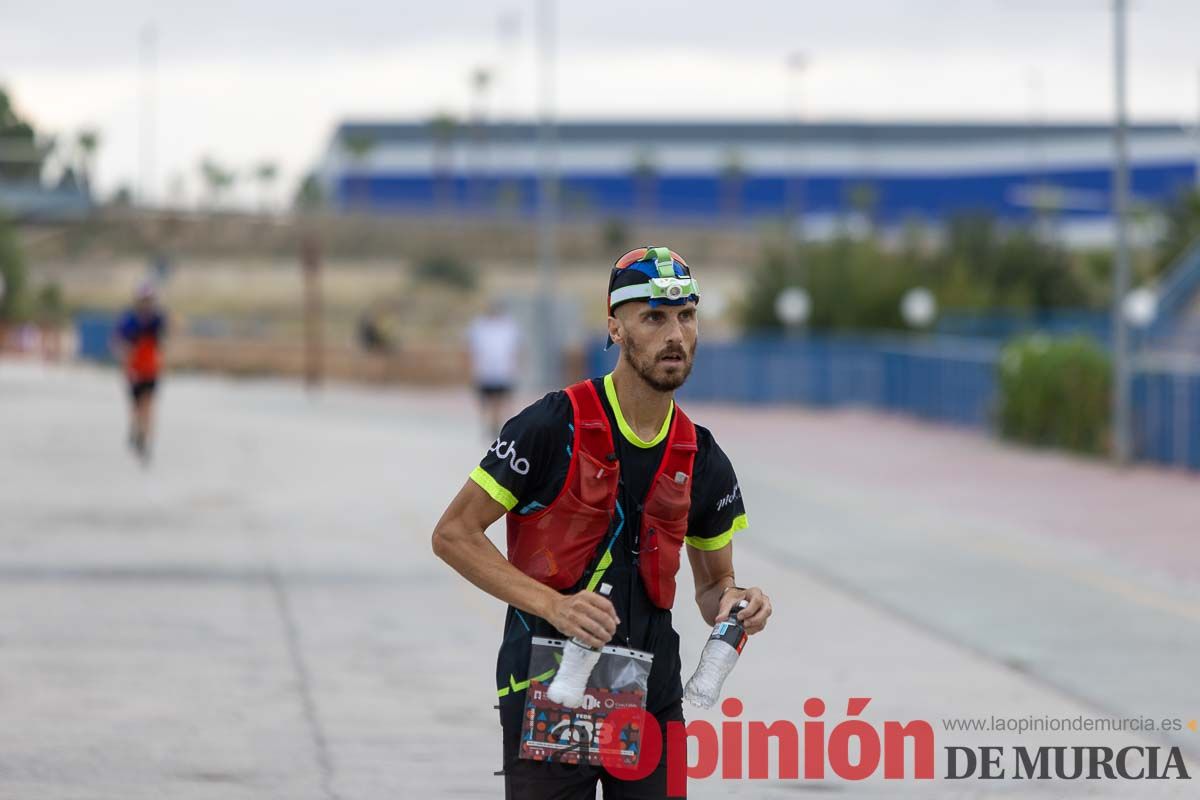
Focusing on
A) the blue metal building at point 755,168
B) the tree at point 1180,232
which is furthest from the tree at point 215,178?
the tree at point 1180,232

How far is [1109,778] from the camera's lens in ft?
25.6

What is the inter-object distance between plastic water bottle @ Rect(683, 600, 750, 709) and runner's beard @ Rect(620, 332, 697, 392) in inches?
21.3

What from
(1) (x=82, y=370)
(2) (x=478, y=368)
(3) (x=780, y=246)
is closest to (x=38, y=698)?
(2) (x=478, y=368)

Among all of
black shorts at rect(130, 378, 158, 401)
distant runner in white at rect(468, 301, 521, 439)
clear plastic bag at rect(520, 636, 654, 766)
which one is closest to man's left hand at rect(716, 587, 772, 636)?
clear plastic bag at rect(520, 636, 654, 766)

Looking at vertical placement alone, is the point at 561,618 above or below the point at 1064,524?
above

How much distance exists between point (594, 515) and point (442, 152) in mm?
122748

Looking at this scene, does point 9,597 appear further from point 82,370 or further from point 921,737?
point 82,370

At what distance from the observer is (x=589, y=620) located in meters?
4.47

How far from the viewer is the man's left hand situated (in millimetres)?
4766

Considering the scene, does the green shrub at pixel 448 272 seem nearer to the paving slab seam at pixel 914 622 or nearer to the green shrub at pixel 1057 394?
the green shrub at pixel 1057 394

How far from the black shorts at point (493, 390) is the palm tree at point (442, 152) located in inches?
3831

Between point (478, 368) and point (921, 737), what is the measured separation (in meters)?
17.7

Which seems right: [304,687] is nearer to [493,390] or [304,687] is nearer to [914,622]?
[914,622]

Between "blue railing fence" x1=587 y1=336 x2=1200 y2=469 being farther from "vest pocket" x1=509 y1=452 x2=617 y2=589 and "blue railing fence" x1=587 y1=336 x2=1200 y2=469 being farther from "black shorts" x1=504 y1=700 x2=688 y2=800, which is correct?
"vest pocket" x1=509 y1=452 x2=617 y2=589
